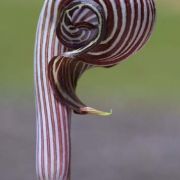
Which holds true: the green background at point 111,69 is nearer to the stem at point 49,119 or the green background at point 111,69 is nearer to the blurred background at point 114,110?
the blurred background at point 114,110

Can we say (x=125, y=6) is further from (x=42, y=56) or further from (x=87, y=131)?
(x=87, y=131)

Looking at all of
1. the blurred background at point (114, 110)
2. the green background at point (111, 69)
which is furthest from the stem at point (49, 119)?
the green background at point (111, 69)

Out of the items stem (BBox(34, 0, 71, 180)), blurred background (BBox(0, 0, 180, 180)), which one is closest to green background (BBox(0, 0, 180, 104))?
blurred background (BBox(0, 0, 180, 180))

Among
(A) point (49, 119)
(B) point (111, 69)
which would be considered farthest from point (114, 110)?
(A) point (49, 119)

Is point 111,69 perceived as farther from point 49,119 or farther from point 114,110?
point 49,119

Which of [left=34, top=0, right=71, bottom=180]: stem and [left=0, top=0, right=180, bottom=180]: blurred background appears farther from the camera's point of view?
[left=0, top=0, right=180, bottom=180]: blurred background

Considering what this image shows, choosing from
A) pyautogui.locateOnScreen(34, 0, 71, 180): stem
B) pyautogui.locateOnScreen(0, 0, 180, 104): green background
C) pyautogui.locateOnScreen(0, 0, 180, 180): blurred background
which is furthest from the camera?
pyautogui.locateOnScreen(0, 0, 180, 104): green background

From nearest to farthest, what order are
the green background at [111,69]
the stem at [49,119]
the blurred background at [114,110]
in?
the stem at [49,119], the blurred background at [114,110], the green background at [111,69]

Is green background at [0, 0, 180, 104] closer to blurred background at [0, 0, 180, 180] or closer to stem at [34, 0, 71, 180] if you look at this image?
blurred background at [0, 0, 180, 180]

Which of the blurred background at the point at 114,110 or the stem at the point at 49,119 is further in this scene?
the blurred background at the point at 114,110

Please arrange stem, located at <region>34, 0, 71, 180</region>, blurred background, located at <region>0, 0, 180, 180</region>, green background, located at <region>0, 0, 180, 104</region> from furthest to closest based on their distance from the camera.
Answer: green background, located at <region>0, 0, 180, 104</region> < blurred background, located at <region>0, 0, 180, 180</region> < stem, located at <region>34, 0, 71, 180</region>

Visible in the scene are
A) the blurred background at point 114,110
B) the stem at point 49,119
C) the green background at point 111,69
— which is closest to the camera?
the stem at point 49,119
